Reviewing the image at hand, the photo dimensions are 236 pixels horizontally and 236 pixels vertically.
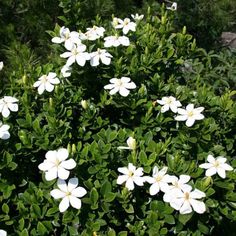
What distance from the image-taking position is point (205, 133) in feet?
5.09

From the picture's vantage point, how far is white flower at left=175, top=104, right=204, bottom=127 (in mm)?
1536

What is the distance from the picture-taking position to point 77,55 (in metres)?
1.66

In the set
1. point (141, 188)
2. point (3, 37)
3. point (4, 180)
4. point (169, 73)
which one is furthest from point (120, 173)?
point (3, 37)

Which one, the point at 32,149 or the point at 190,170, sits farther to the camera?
the point at 32,149

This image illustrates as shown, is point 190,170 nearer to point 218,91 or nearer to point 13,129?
point 13,129

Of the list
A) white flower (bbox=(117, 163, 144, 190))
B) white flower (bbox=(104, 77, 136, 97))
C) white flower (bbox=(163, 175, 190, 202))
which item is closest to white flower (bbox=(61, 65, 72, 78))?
white flower (bbox=(104, 77, 136, 97))

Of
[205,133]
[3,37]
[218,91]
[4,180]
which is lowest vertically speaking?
[3,37]

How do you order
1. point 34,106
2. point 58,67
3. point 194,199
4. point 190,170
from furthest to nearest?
point 58,67 < point 34,106 < point 190,170 < point 194,199

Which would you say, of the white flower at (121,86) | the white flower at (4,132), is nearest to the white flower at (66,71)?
the white flower at (121,86)

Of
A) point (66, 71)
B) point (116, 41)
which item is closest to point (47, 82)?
point (66, 71)

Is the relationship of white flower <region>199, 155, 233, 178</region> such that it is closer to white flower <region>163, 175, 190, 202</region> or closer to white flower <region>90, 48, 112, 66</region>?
white flower <region>163, 175, 190, 202</region>

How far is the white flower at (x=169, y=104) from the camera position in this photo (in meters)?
1.62

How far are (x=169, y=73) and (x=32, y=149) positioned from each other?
657 millimetres

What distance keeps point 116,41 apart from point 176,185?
0.65m
